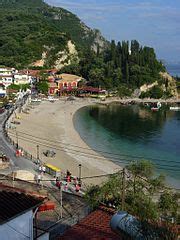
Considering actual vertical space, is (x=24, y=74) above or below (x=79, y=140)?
above

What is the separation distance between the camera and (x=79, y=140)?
1644 inches

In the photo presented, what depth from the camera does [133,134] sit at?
47.4 meters

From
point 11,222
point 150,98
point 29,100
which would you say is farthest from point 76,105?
point 11,222

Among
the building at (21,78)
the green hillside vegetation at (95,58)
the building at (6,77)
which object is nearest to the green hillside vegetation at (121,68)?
the green hillside vegetation at (95,58)

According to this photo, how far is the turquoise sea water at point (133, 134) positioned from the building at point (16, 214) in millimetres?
20437

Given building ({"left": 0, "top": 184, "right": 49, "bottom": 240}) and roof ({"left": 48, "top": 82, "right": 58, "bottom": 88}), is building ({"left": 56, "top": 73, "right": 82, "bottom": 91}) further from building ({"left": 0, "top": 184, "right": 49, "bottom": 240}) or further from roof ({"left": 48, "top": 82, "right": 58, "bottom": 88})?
building ({"left": 0, "top": 184, "right": 49, "bottom": 240})

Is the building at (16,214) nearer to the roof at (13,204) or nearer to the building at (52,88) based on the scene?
the roof at (13,204)

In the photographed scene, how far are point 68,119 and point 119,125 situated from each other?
25.1 feet

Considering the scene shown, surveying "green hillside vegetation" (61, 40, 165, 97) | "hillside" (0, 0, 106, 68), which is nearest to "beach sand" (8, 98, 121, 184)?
"green hillside vegetation" (61, 40, 165, 97)

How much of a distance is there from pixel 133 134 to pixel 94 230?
120 ft

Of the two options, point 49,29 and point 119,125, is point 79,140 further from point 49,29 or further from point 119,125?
point 49,29

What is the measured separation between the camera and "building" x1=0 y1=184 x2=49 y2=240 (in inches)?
304

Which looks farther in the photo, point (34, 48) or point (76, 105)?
point (34, 48)

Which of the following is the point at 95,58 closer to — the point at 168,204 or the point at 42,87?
the point at 42,87
